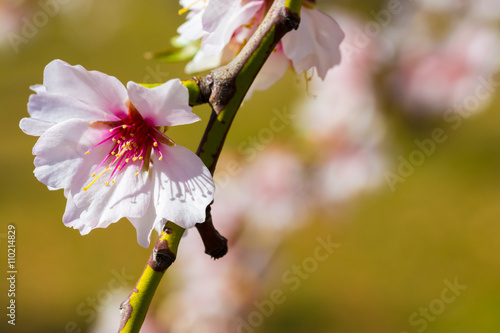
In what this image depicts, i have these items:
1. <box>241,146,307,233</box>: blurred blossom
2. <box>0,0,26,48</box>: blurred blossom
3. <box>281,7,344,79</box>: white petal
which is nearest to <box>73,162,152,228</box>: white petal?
<box>281,7,344,79</box>: white petal

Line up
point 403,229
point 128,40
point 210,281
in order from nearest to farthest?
1. point 210,281
2. point 403,229
3. point 128,40

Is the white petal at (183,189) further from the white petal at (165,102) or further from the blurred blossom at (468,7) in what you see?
the blurred blossom at (468,7)

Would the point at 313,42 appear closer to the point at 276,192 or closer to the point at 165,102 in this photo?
the point at 165,102

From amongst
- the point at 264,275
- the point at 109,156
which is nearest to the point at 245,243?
the point at 264,275

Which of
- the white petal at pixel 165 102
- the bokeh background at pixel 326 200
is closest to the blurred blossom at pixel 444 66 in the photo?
the bokeh background at pixel 326 200

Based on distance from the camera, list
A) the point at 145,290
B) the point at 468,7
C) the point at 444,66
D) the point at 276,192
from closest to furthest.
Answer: the point at 145,290 < the point at 468,7 < the point at 444,66 < the point at 276,192

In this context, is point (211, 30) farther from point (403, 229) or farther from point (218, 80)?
point (403, 229)

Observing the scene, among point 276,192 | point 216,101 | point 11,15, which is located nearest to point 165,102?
point 216,101
